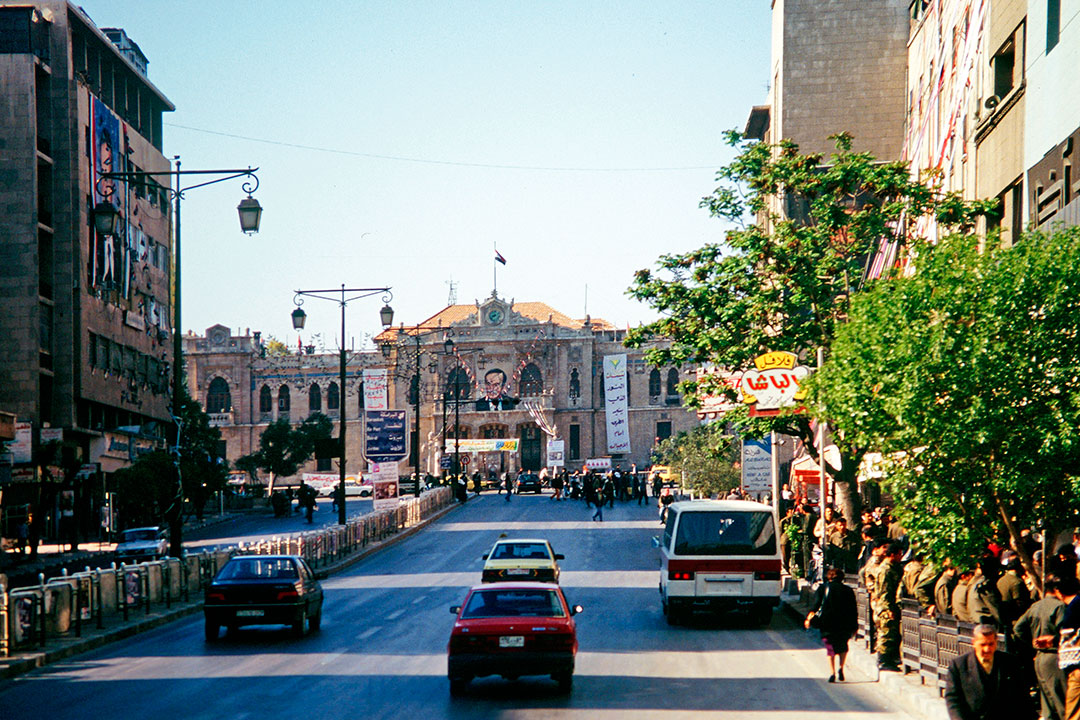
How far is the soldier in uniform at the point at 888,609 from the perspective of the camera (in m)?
16.1

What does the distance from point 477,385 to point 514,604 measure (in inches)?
3971

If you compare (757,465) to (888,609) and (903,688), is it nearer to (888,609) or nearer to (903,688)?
(888,609)

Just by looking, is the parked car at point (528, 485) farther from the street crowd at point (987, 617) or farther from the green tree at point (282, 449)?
the street crowd at point (987, 617)

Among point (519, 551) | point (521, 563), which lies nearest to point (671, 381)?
point (519, 551)

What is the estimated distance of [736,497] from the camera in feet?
151

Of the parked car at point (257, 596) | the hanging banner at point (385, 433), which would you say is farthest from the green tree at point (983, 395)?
the hanging banner at point (385, 433)

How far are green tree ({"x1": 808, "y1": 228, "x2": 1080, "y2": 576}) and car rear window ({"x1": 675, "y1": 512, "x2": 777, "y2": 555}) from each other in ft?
Result: 26.6

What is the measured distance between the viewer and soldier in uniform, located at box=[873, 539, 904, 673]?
52.8 feet

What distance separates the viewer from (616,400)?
77.9 m

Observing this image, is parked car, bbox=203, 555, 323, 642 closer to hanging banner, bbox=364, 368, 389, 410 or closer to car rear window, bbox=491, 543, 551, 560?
car rear window, bbox=491, 543, 551, 560

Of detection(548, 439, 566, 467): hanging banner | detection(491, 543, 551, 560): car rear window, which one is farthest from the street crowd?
detection(548, 439, 566, 467): hanging banner

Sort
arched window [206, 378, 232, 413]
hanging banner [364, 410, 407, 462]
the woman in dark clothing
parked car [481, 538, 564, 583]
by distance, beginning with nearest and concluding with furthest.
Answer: the woman in dark clothing → parked car [481, 538, 564, 583] → hanging banner [364, 410, 407, 462] → arched window [206, 378, 232, 413]

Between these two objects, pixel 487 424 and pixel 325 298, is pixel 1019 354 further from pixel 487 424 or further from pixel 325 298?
pixel 487 424

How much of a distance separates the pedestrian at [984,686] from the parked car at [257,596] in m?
14.0
